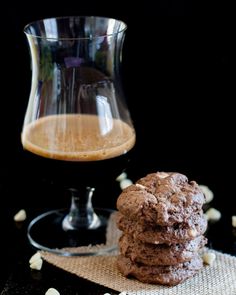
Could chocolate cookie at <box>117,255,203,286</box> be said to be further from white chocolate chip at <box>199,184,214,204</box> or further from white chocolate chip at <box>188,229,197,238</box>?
white chocolate chip at <box>199,184,214,204</box>

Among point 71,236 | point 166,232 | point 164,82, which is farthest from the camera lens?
point 164,82

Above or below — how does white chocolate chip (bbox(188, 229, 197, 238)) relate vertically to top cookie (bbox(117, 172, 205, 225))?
below

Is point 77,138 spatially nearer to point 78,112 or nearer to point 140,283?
point 78,112

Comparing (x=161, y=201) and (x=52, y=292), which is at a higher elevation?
(x=161, y=201)

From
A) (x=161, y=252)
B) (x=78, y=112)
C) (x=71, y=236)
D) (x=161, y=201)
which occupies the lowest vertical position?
(x=71, y=236)

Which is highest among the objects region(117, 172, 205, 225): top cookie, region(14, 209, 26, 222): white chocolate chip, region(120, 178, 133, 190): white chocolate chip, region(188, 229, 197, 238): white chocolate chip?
region(117, 172, 205, 225): top cookie

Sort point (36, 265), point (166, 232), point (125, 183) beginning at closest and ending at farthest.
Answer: point (166, 232) → point (36, 265) → point (125, 183)

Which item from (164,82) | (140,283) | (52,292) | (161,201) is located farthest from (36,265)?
(164,82)

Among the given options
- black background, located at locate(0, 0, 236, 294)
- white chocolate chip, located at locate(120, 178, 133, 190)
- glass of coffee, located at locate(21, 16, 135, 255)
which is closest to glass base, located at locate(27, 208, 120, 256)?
glass of coffee, located at locate(21, 16, 135, 255)
